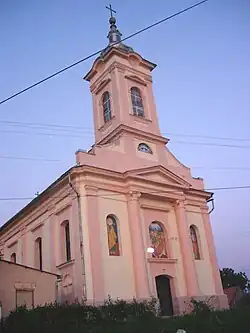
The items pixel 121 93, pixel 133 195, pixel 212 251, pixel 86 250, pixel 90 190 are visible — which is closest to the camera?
pixel 86 250

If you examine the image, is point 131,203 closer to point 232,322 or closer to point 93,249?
point 93,249

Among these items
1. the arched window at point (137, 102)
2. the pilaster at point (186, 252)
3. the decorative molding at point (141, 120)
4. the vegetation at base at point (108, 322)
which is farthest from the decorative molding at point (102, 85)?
the vegetation at base at point (108, 322)

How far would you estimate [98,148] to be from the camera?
73.8ft

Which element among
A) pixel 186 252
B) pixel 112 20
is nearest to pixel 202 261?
pixel 186 252

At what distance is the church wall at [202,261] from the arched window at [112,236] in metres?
5.86

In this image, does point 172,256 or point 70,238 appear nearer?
point 70,238

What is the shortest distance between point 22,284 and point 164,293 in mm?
8101

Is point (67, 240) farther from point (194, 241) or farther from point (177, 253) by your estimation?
point (194, 241)

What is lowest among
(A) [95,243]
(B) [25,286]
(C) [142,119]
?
(B) [25,286]

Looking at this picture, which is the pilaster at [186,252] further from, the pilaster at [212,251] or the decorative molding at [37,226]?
the decorative molding at [37,226]

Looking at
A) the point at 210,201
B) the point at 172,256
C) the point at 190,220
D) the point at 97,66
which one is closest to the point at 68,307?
the point at 172,256

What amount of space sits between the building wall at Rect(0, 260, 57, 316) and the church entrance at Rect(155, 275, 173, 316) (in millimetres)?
5890

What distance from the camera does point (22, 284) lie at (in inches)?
744

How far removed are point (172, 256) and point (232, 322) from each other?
9.59 meters
